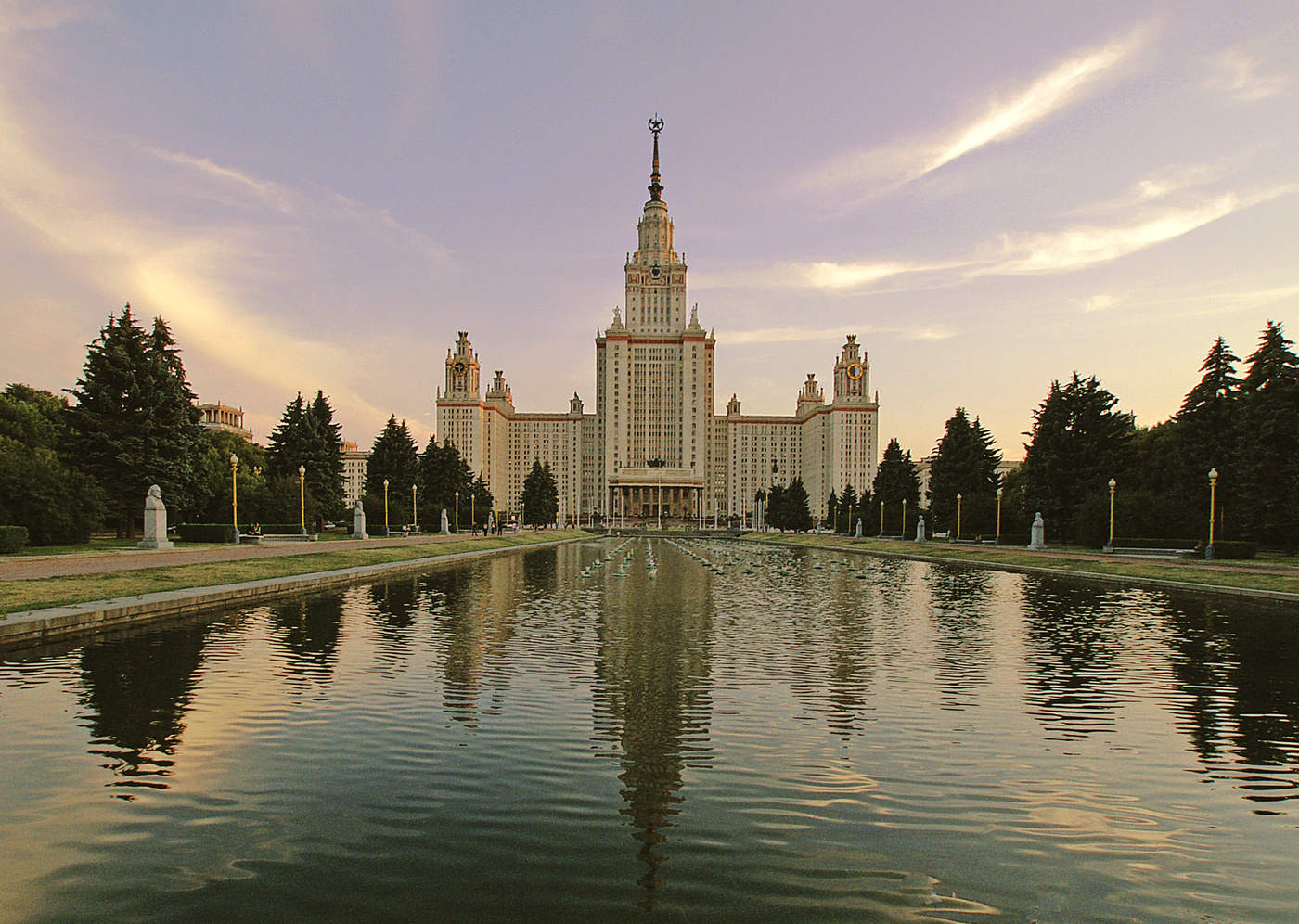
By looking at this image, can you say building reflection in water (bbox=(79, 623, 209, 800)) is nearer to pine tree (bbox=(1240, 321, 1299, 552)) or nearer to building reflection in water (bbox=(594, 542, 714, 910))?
building reflection in water (bbox=(594, 542, 714, 910))

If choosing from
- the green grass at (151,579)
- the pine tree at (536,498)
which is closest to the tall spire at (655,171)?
the pine tree at (536,498)

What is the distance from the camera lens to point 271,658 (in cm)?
1160

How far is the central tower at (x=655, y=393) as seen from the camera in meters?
175

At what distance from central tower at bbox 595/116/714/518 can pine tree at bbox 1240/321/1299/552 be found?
133 metres

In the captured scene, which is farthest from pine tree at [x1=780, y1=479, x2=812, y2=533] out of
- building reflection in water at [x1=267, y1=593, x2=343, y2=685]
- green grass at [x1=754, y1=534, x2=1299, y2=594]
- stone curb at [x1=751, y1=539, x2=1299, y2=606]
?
building reflection in water at [x1=267, y1=593, x2=343, y2=685]

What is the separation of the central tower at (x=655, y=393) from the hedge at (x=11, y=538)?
144 m

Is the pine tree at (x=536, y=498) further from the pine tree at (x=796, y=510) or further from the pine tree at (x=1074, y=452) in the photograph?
the pine tree at (x=1074, y=452)

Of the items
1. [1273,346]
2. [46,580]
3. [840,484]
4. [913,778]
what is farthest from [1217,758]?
[840,484]

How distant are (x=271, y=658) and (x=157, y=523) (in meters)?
26.9

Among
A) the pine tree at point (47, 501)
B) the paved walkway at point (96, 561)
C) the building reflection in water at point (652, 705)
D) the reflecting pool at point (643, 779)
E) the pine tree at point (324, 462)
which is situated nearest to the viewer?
the reflecting pool at point (643, 779)

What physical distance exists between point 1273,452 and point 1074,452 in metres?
14.6

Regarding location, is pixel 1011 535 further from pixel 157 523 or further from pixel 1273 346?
pixel 157 523

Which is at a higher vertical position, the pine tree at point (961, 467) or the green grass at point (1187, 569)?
the pine tree at point (961, 467)

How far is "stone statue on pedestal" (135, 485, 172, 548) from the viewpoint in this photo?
3341cm
